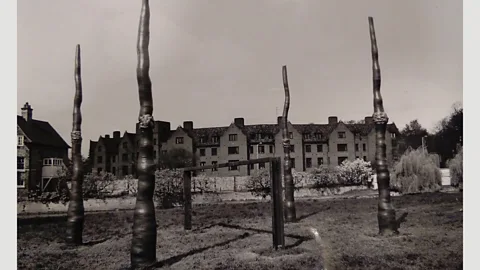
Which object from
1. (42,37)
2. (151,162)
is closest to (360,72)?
(151,162)

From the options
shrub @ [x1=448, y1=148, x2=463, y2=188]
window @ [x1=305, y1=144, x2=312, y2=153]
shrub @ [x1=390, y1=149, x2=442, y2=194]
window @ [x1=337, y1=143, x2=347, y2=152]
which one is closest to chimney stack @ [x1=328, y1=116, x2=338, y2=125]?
window @ [x1=337, y1=143, x2=347, y2=152]

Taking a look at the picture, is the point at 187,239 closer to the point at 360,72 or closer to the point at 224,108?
the point at 224,108

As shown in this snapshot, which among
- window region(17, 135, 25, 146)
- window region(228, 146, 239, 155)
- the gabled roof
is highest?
the gabled roof

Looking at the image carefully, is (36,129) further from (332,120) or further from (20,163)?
(332,120)

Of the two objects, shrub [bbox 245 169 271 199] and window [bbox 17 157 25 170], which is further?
shrub [bbox 245 169 271 199]

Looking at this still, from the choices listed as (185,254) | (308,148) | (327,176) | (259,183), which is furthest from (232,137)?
(185,254)

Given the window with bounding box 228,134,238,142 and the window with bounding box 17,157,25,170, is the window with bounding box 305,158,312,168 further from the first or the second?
the window with bounding box 17,157,25,170
